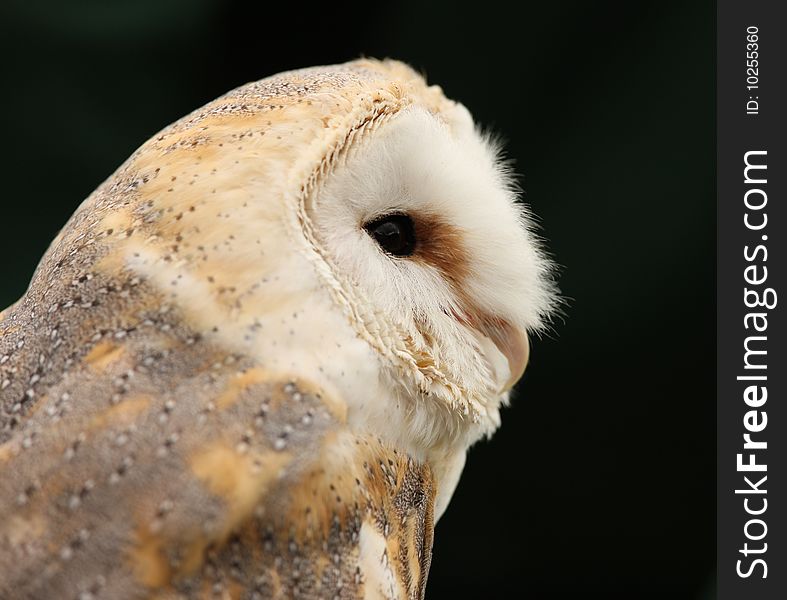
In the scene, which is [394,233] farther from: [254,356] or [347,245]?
[254,356]

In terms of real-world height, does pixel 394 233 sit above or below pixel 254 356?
above

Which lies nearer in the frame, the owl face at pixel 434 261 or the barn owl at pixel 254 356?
the barn owl at pixel 254 356

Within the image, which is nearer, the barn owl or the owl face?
the barn owl

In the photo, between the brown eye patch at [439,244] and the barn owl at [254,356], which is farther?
the brown eye patch at [439,244]

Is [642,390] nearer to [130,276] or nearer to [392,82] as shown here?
[392,82]

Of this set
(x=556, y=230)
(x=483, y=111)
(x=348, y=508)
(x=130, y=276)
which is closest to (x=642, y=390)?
(x=556, y=230)

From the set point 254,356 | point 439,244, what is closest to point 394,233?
point 439,244
